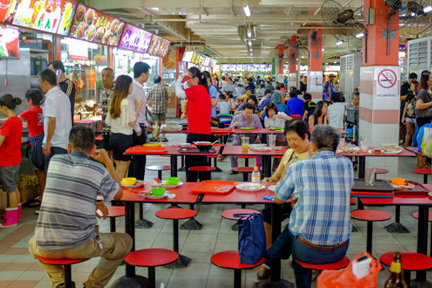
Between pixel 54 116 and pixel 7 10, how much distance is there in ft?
6.87

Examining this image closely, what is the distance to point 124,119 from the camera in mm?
6867

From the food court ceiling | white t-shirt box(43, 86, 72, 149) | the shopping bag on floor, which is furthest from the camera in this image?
the food court ceiling

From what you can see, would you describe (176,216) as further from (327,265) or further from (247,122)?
(247,122)

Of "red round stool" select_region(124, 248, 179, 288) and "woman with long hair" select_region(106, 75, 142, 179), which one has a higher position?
"woman with long hair" select_region(106, 75, 142, 179)

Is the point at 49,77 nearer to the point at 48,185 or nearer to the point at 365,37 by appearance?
the point at 48,185

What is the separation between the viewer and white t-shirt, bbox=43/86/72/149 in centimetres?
652

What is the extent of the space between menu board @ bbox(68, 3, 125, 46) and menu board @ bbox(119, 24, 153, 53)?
534 millimetres

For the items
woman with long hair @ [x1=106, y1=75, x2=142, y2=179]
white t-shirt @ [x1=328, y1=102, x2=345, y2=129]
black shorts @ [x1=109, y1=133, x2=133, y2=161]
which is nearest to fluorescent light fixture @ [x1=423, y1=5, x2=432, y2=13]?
white t-shirt @ [x1=328, y1=102, x2=345, y2=129]

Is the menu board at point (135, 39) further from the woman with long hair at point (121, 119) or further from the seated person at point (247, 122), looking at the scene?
the woman with long hair at point (121, 119)

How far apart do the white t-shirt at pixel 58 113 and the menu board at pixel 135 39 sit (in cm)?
738

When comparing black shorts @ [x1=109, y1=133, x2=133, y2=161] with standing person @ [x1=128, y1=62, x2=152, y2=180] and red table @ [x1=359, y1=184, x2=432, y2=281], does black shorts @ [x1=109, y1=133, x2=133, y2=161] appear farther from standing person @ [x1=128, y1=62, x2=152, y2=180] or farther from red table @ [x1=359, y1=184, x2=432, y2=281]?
red table @ [x1=359, y1=184, x2=432, y2=281]

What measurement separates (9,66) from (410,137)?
8.73 metres

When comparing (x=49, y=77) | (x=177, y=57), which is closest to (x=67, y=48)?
(x=49, y=77)

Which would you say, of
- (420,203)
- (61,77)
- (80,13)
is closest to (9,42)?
(61,77)
